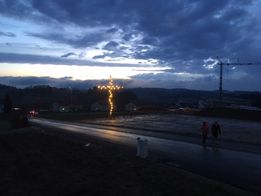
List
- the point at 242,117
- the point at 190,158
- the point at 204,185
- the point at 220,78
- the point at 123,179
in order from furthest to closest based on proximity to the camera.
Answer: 1. the point at 220,78
2. the point at 242,117
3. the point at 190,158
4. the point at 123,179
5. the point at 204,185

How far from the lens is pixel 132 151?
3109cm

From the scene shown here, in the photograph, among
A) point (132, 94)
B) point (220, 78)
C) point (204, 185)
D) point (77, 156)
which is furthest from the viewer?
point (132, 94)

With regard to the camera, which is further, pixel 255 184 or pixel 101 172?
pixel 101 172

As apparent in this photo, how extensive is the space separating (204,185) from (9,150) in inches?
930

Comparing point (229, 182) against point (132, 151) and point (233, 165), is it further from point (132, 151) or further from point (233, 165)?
point (132, 151)

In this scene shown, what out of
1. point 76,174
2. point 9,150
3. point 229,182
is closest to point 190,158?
point 76,174

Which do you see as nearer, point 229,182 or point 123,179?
point 229,182

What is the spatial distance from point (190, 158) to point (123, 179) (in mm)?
6509

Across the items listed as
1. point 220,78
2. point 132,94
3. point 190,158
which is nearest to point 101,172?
point 190,158

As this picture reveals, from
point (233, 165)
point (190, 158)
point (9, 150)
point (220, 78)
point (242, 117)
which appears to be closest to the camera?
point (233, 165)

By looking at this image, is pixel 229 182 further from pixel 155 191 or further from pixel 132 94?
pixel 132 94

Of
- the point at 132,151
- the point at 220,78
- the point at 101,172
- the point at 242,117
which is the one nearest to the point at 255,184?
the point at 101,172

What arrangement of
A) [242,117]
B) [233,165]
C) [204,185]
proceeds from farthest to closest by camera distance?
[242,117], [233,165], [204,185]

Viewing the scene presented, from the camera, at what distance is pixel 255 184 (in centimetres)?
1830
